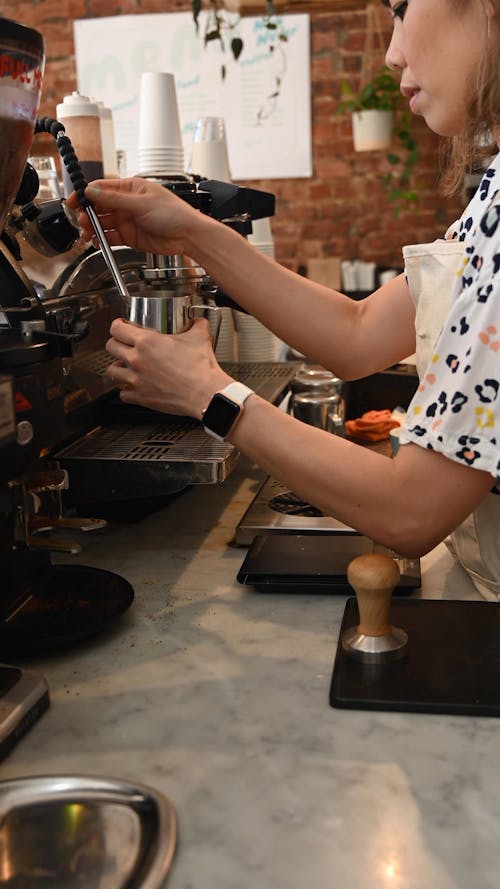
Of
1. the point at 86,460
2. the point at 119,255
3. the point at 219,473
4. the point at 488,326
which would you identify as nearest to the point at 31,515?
the point at 86,460

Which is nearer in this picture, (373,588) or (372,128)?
(373,588)

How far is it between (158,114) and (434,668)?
4.01ft

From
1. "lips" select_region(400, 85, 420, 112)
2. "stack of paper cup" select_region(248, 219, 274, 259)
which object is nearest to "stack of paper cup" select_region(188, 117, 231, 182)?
"stack of paper cup" select_region(248, 219, 274, 259)

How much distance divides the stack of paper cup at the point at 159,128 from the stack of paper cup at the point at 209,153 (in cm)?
24

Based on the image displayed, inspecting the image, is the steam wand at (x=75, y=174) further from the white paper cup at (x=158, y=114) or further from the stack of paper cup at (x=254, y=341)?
the stack of paper cup at (x=254, y=341)

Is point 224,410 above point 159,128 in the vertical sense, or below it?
below

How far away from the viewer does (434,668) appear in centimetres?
87

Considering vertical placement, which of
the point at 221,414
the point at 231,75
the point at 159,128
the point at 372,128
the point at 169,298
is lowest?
the point at 221,414

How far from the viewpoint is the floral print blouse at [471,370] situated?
828 mm

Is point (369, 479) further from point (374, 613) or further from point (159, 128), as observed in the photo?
point (159, 128)

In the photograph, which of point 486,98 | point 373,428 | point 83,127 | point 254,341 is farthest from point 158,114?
point 486,98

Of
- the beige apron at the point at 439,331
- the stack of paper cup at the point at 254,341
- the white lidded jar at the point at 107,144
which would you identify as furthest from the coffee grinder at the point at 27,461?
the stack of paper cup at the point at 254,341

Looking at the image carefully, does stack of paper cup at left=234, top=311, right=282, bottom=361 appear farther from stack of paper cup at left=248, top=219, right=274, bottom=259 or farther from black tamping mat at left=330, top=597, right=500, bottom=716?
black tamping mat at left=330, top=597, right=500, bottom=716

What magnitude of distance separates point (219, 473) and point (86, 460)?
0.56 feet
